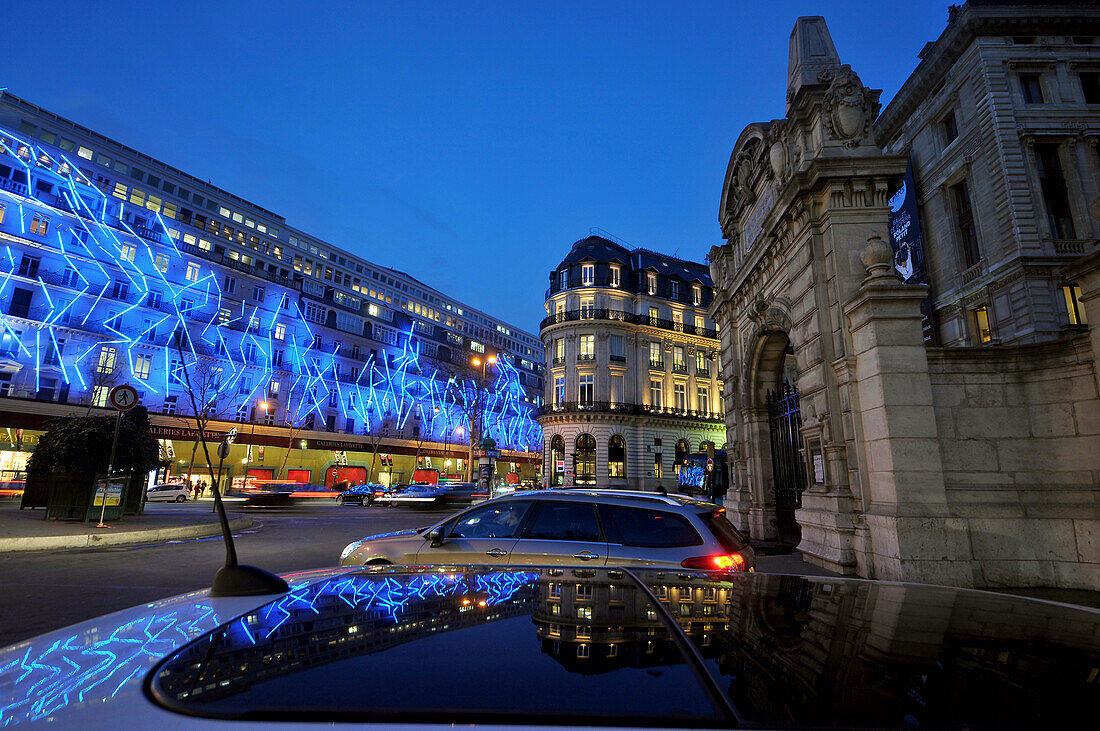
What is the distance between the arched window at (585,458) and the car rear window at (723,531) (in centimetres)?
3614

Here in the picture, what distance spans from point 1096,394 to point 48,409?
144ft

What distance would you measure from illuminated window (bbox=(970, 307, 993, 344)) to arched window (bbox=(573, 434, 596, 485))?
26.4m

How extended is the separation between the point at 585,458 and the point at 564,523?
3725 cm

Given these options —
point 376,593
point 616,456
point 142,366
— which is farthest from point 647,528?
point 142,366

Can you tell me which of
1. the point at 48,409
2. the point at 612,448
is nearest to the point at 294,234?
the point at 48,409

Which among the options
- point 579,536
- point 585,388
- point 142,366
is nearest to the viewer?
point 579,536

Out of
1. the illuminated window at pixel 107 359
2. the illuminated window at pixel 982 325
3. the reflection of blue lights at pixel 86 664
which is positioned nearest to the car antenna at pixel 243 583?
the reflection of blue lights at pixel 86 664

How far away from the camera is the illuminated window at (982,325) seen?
2286 cm

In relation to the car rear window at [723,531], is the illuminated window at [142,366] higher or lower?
higher

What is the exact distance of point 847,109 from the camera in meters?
10.3

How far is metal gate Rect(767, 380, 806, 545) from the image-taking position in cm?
1201

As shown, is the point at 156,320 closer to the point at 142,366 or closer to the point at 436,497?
the point at 142,366

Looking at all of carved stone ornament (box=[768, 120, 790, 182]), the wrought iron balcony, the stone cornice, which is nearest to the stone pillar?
carved stone ornament (box=[768, 120, 790, 182])

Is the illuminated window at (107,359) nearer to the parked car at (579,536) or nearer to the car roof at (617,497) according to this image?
the parked car at (579,536)
